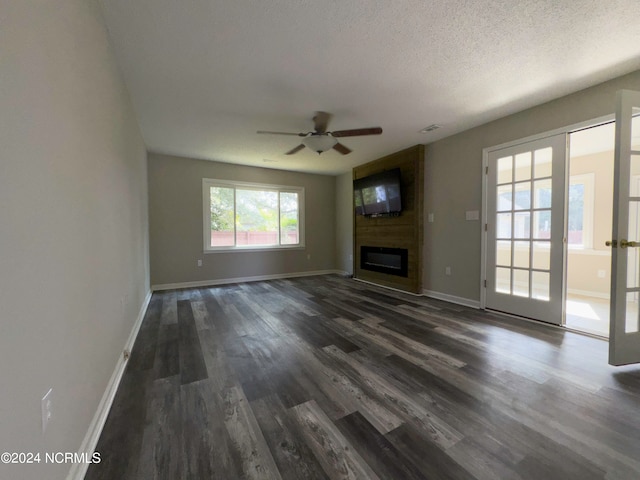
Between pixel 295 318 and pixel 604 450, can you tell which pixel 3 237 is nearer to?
pixel 604 450

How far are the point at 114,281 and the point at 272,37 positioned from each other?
216 cm

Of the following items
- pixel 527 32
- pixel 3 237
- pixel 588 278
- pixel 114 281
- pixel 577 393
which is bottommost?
pixel 577 393

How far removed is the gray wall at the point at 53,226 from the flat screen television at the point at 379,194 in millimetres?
3910

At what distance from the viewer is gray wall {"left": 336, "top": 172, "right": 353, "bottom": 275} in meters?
6.15

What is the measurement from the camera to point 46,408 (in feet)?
2.86

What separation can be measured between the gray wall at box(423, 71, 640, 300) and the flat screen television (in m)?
0.50

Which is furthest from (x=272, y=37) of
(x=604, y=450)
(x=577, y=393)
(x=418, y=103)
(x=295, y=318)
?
(x=577, y=393)

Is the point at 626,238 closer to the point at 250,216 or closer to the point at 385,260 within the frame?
the point at 385,260

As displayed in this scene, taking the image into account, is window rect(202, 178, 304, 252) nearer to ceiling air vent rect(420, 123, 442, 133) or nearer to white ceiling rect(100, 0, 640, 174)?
white ceiling rect(100, 0, 640, 174)

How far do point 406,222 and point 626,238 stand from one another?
8.81ft

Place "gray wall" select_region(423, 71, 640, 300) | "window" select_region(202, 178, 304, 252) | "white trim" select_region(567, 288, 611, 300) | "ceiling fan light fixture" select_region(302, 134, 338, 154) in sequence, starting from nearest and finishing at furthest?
"gray wall" select_region(423, 71, 640, 300) → "ceiling fan light fixture" select_region(302, 134, 338, 154) → "white trim" select_region(567, 288, 611, 300) → "window" select_region(202, 178, 304, 252)

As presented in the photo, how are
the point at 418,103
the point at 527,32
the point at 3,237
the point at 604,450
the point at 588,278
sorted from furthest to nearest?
the point at 588,278 → the point at 418,103 → the point at 527,32 → the point at 604,450 → the point at 3,237

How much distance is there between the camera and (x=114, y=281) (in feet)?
6.29

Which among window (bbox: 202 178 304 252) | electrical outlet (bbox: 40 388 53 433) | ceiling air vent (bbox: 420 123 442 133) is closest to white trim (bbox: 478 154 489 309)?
ceiling air vent (bbox: 420 123 442 133)
